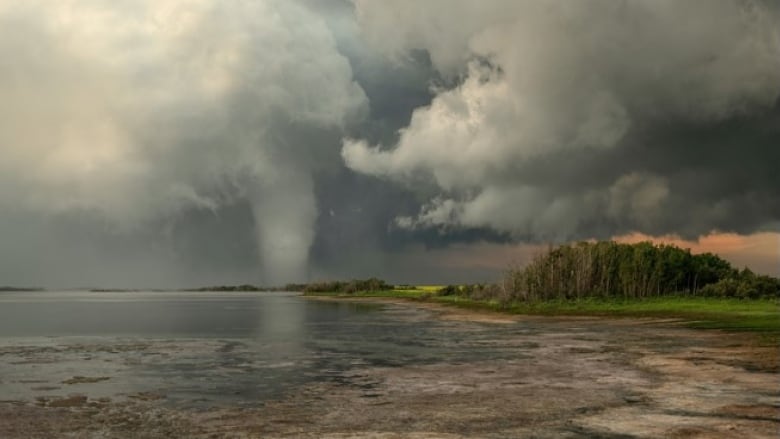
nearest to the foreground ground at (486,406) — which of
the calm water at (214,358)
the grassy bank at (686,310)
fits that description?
the calm water at (214,358)

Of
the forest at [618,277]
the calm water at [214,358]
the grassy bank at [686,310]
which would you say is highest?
the forest at [618,277]

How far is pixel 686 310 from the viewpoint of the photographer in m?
70.7

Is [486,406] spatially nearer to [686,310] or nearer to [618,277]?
[686,310]

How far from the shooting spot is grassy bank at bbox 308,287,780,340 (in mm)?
51875

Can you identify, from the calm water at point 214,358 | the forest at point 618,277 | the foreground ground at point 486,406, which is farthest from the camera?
the forest at point 618,277

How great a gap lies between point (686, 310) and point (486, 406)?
5856cm

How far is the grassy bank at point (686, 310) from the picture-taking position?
170ft

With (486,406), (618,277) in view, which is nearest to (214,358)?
(486,406)

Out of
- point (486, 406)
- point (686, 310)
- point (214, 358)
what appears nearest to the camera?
point (486, 406)

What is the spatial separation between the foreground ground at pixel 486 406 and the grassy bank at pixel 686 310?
18.2m

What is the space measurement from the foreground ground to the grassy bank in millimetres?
→ 18190

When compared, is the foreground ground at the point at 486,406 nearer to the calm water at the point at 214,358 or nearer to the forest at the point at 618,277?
the calm water at the point at 214,358

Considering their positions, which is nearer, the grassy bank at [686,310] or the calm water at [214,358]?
the calm water at [214,358]

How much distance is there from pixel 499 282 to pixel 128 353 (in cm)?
7702
